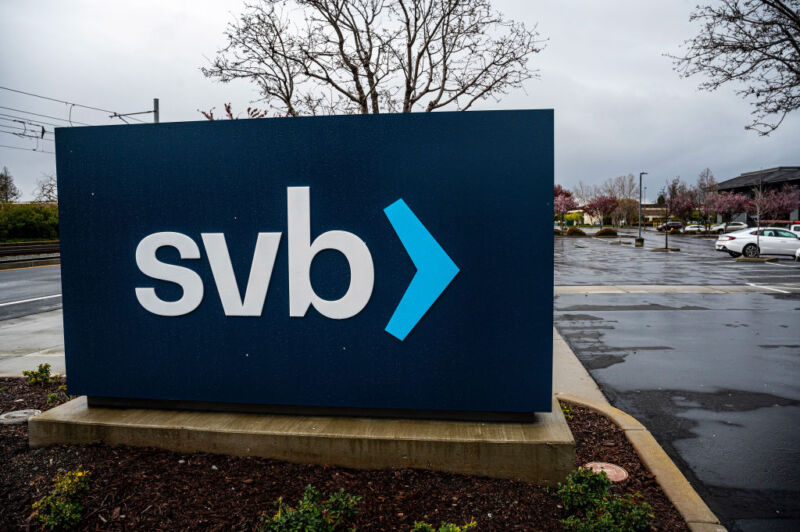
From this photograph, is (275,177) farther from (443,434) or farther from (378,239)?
(443,434)

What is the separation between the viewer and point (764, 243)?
84.9 feet

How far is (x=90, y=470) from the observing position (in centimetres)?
350

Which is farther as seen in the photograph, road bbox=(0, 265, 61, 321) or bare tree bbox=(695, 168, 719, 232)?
bare tree bbox=(695, 168, 719, 232)

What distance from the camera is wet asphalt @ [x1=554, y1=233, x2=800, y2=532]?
12.1ft

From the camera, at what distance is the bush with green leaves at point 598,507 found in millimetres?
2789

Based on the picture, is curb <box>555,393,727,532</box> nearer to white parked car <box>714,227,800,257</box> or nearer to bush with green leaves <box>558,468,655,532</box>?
bush with green leaves <box>558,468,655,532</box>

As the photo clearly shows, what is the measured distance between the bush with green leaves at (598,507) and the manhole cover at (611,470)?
27 cm

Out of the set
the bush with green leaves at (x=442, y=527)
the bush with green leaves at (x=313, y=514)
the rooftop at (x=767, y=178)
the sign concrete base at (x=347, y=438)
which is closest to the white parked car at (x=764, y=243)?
the sign concrete base at (x=347, y=438)

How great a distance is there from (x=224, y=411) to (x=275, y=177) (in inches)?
71.5

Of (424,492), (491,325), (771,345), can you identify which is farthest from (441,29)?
(424,492)

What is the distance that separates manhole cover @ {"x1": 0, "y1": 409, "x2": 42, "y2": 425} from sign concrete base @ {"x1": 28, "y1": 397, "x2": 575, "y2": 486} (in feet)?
2.27

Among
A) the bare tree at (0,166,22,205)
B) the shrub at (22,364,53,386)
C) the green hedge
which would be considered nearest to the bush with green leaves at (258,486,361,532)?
the shrub at (22,364,53,386)

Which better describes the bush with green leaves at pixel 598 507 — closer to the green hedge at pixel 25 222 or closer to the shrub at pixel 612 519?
the shrub at pixel 612 519

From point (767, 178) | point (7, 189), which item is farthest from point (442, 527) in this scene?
point (767, 178)
